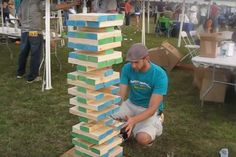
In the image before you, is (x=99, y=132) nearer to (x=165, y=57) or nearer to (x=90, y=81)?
(x=90, y=81)

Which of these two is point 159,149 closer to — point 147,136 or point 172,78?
point 147,136

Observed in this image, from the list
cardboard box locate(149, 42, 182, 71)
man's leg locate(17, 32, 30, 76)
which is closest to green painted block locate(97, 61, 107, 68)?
man's leg locate(17, 32, 30, 76)

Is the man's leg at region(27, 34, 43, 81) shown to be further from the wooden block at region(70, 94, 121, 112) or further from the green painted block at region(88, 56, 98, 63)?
the green painted block at region(88, 56, 98, 63)

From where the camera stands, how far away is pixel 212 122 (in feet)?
14.6

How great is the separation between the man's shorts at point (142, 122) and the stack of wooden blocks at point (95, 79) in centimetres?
44

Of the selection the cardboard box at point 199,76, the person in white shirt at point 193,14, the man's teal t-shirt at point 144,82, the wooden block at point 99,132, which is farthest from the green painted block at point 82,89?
the person in white shirt at point 193,14

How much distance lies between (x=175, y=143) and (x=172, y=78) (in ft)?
9.16

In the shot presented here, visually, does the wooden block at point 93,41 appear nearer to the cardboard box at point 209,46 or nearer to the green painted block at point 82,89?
the green painted block at point 82,89

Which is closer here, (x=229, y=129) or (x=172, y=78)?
(x=229, y=129)

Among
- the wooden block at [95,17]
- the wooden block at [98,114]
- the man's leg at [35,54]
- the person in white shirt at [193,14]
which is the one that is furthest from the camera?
the person in white shirt at [193,14]

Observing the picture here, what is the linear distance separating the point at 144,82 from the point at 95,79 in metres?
0.83

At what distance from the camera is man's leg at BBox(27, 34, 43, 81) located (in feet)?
18.6

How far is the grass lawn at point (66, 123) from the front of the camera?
362 centimetres

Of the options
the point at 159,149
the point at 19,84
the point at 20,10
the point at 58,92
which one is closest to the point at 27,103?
the point at 58,92
